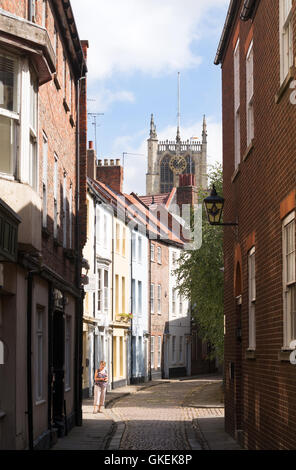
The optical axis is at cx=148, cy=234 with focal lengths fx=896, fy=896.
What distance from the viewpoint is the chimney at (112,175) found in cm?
5162

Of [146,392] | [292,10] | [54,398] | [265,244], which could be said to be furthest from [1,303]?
[146,392]

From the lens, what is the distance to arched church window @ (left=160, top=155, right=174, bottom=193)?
144500 mm

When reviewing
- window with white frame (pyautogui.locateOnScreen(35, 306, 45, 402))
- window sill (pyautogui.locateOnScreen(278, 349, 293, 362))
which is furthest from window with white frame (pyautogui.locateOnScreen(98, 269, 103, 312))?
window sill (pyautogui.locateOnScreen(278, 349, 293, 362))

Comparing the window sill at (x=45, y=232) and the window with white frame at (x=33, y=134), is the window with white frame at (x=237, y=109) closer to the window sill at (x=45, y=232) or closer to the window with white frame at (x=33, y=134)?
the window sill at (x=45, y=232)

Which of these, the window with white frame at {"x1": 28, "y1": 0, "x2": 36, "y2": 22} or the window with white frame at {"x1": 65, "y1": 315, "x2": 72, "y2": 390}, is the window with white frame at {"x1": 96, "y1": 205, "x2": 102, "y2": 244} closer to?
the window with white frame at {"x1": 65, "y1": 315, "x2": 72, "y2": 390}

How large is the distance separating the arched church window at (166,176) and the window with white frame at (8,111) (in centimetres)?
13184

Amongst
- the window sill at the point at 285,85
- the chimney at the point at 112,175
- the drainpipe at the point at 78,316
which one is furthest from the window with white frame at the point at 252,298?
the chimney at the point at 112,175

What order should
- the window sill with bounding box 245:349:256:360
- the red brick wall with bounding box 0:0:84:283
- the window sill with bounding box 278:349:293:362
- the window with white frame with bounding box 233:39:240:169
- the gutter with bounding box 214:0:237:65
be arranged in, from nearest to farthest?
the window sill with bounding box 278:349:293:362
the window sill with bounding box 245:349:256:360
the red brick wall with bounding box 0:0:84:283
the window with white frame with bounding box 233:39:240:169
the gutter with bounding box 214:0:237:65

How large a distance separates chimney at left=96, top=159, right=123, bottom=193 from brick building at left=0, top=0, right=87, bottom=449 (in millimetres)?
26754

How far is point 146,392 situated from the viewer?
4128cm

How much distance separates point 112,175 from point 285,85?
4150 centimetres

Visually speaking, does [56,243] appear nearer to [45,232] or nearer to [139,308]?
[45,232]

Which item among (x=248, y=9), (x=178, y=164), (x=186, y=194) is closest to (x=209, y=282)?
(x=248, y=9)

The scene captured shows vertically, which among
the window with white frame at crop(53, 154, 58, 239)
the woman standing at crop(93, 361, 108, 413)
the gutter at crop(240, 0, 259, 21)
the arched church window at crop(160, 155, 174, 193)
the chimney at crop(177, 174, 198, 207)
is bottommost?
the woman standing at crop(93, 361, 108, 413)
